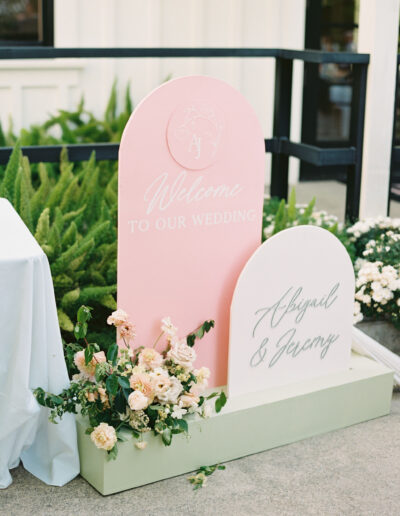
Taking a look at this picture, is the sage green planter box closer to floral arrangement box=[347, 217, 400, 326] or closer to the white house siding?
floral arrangement box=[347, 217, 400, 326]

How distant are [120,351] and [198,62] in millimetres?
3695

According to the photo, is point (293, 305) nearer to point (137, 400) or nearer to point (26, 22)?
point (137, 400)

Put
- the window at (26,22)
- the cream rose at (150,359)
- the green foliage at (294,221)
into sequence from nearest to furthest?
1. the cream rose at (150,359)
2. the green foliage at (294,221)
3. the window at (26,22)

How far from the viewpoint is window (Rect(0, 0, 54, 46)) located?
17.4 ft

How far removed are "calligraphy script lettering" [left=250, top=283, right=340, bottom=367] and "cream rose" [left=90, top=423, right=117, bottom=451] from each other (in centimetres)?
58

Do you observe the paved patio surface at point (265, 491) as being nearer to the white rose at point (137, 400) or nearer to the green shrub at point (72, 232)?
the white rose at point (137, 400)

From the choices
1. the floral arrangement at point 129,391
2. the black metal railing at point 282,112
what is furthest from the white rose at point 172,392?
the black metal railing at point 282,112

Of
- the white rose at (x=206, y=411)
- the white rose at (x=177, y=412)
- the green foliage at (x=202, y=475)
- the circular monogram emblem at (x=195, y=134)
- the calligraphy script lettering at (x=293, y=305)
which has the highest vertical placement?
the circular monogram emblem at (x=195, y=134)

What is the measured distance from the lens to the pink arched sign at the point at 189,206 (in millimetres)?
2305

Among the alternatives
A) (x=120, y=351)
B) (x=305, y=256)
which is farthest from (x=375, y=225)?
(x=120, y=351)

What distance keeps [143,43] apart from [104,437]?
3.83 m

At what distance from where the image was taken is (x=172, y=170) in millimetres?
2363

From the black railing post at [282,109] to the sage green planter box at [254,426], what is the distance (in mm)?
1639

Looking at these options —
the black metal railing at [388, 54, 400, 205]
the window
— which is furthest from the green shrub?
the window
